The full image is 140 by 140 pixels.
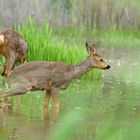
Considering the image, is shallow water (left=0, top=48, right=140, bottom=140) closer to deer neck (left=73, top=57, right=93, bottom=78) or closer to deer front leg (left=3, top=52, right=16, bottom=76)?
deer neck (left=73, top=57, right=93, bottom=78)

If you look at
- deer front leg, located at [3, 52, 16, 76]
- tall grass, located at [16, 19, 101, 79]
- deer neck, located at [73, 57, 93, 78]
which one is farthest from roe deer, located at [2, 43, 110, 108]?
tall grass, located at [16, 19, 101, 79]

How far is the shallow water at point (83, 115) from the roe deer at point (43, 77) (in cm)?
24

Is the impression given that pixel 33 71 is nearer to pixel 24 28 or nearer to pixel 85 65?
pixel 85 65

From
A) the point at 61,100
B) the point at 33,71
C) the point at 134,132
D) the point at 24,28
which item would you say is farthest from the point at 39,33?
the point at 134,132

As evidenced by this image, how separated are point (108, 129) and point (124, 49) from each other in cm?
1879

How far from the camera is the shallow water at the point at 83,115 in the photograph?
7.77 ft

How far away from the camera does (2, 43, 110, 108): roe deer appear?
876 cm

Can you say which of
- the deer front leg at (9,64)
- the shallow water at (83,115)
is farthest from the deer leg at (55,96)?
the deer front leg at (9,64)

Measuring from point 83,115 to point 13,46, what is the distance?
8.78 meters

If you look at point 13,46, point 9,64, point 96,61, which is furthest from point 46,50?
point 96,61

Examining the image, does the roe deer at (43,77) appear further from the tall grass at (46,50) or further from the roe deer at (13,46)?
the tall grass at (46,50)

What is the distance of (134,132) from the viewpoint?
7.87 ft

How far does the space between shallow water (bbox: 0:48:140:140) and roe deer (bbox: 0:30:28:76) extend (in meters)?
0.64

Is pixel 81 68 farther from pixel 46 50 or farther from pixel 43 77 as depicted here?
pixel 46 50
